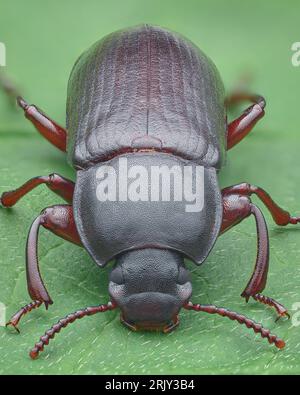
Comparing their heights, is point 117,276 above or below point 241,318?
above

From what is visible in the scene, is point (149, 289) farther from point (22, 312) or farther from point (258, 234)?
point (258, 234)

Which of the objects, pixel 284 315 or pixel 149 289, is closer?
pixel 149 289

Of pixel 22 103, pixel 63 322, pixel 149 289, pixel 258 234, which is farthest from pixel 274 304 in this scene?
pixel 22 103

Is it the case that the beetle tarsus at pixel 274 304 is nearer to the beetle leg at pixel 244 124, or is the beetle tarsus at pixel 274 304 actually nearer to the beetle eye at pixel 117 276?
the beetle eye at pixel 117 276

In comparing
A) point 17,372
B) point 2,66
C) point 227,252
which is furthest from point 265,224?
point 2,66

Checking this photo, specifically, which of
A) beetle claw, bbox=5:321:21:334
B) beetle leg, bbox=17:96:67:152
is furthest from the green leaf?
beetle leg, bbox=17:96:67:152

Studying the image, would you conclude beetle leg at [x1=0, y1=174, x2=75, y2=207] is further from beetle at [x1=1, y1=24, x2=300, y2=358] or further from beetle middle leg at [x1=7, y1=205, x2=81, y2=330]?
beetle middle leg at [x1=7, y1=205, x2=81, y2=330]
